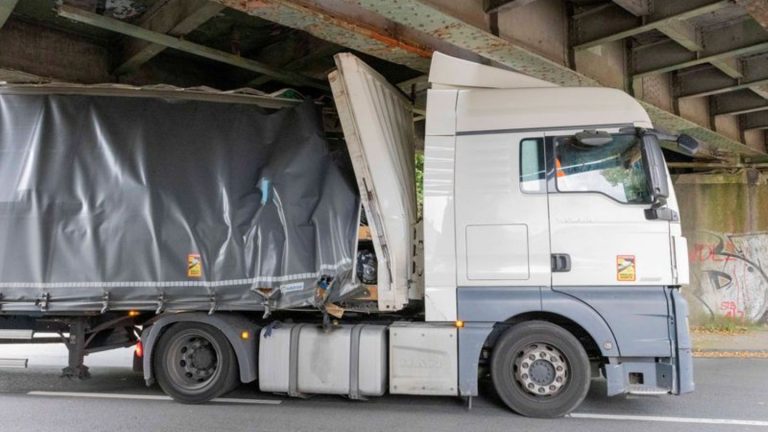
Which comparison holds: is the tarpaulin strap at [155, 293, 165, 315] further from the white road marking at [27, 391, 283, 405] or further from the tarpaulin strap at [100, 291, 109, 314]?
the white road marking at [27, 391, 283, 405]

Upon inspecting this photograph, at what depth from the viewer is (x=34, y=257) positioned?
560 cm

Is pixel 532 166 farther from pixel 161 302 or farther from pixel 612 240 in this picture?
pixel 161 302

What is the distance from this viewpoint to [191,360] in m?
5.87

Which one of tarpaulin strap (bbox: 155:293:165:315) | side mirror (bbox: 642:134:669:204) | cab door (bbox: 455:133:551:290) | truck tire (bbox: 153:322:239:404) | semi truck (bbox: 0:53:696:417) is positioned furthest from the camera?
truck tire (bbox: 153:322:239:404)

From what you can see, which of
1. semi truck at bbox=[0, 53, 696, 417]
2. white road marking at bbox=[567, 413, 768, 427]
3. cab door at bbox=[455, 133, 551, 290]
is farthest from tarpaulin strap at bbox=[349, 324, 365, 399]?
white road marking at bbox=[567, 413, 768, 427]

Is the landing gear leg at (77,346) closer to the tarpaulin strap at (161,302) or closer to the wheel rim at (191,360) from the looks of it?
the wheel rim at (191,360)

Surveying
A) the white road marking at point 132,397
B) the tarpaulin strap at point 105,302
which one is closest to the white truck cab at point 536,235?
the white road marking at point 132,397

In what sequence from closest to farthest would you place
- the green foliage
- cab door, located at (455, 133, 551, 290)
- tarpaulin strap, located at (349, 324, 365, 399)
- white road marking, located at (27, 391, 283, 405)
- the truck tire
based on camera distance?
1. cab door, located at (455, 133, 551, 290)
2. tarpaulin strap, located at (349, 324, 365, 399)
3. the truck tire
4. white road marking, located at (27, 391, 283, 405)
5. the green foliage

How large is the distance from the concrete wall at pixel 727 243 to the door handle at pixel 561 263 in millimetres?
7951

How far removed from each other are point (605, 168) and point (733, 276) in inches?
322

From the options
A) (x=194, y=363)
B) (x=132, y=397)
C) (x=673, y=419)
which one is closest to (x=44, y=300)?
Result: (x=132, y=397)

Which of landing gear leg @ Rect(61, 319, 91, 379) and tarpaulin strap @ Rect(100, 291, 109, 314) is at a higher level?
tarpaulin strap @ Rect(100, 291, 109, 314)

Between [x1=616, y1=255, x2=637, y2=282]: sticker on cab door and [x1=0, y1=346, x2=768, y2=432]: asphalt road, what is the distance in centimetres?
131

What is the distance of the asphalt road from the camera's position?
5094 mm
